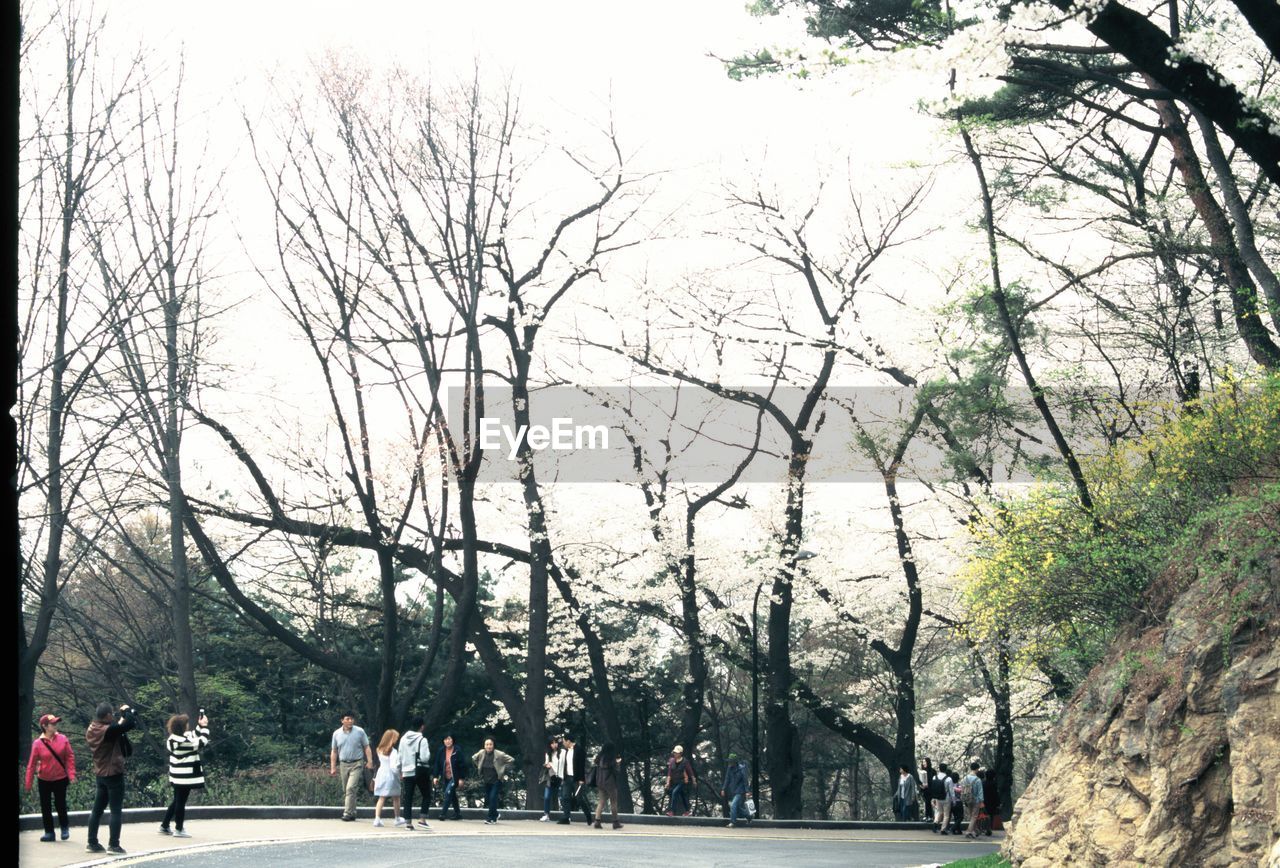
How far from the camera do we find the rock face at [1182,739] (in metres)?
10.7

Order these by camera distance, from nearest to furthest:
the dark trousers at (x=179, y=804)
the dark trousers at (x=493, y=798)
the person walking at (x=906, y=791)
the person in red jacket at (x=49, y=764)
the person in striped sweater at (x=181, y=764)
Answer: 1. the person in red jacket at (x=49, y=764)
2. the person in striped sweater at (x=181, y=764)
3. the dark trousers at (x=179, y=804)
4. the dark trousers at (x=493, y=798)
5. the person walking at (x=906, y=791)

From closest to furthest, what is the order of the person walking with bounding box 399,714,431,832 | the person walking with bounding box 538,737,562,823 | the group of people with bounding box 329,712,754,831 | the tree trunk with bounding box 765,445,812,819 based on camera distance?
the group of people with bounding box 329,712,754,831, the person walking with bounding box 399,714,431,832, the person walking with bounding box 538,737,562,823, the tree trunk with bounding box 765,445,812,819

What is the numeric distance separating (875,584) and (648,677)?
1408 cm

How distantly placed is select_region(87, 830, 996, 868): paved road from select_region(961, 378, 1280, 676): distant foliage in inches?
181

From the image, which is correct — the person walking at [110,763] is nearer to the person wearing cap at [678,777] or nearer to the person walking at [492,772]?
the person walking at [492,772]

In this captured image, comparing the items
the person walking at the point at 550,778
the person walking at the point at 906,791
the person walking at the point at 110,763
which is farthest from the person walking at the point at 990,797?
the person walking at the point at 110,763

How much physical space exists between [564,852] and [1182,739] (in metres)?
8.09

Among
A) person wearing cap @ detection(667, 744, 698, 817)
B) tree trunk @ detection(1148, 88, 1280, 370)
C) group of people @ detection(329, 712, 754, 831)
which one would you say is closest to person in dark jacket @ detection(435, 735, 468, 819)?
group of people @ detection(329, 712, 754, 831)

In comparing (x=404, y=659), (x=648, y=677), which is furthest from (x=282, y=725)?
(x=648, y=677)

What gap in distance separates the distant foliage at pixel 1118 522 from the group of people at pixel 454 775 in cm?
938

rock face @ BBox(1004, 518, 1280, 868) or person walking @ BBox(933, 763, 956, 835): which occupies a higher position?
rock face @ BBox(1004, 518, 1280, 868)

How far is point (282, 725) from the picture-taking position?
41844 mm

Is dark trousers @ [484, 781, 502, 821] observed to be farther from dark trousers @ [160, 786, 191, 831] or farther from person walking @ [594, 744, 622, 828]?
dark trousers @ [160, 786, 191, 831]

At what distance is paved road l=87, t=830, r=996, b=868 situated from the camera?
1380 centimetres
